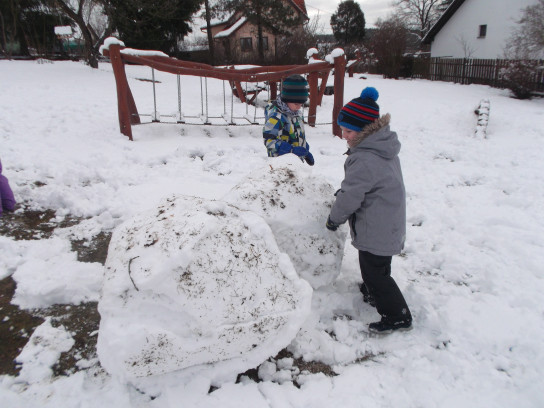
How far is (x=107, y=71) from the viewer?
1623cm

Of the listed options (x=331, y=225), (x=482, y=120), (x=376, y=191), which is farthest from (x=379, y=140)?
(x=482, y=120)

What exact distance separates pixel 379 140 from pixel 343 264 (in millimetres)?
1234

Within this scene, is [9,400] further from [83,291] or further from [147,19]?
[147,19]

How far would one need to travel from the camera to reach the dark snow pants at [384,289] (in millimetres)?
2447

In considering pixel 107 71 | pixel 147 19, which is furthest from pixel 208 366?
pixel 147 19

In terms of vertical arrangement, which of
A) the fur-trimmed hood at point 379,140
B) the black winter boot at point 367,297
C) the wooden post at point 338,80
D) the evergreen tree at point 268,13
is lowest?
the black winter boot at point 367,297

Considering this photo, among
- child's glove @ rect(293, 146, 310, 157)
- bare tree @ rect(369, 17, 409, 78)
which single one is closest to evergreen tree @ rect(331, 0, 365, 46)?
bare tree @ rect(369, 17, 409, 78)

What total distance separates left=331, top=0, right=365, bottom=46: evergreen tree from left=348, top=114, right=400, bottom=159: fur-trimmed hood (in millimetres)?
38088

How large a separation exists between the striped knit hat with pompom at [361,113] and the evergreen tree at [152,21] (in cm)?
1696

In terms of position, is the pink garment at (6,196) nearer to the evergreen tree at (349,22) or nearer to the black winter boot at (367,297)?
the black winter boot at (367,297)

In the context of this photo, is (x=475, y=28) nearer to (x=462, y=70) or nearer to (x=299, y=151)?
(x=462, y=70)

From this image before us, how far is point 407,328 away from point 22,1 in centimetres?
2434

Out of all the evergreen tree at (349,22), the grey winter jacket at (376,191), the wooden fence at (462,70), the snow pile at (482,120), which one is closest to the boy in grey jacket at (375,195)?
the grey winter jacket at (376,191)

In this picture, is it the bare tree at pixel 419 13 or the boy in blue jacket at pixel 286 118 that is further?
the bare tree at pixel 419 13
